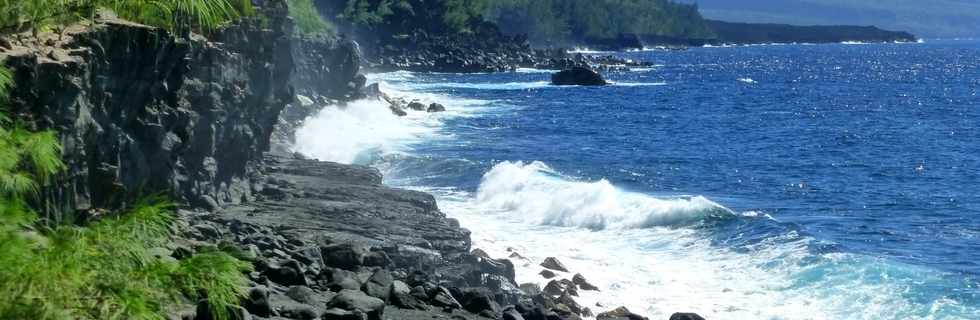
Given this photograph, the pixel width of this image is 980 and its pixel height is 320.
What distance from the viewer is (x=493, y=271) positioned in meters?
20.9

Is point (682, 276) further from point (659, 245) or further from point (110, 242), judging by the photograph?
point (110, 242)

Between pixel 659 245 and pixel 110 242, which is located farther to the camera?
pixel 659 245

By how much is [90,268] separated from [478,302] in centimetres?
860

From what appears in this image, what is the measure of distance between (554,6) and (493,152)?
486 ft

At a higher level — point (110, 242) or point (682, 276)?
point (110, 242)

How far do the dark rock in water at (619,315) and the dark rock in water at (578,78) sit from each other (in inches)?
2798

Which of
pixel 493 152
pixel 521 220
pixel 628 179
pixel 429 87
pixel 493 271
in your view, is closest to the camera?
pixel 493 271

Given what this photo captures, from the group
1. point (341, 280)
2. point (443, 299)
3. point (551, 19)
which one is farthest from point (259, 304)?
point (551, 19)

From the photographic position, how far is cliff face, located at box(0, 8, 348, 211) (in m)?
14.9

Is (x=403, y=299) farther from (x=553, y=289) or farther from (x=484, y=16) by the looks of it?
(x=484, y=16)

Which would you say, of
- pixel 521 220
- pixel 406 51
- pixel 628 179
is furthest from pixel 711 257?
pixel 406 51

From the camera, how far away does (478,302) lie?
686 inches

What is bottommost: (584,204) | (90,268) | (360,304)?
(584,204)

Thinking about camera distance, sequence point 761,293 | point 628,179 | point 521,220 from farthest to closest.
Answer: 1. point 628,179
2. point 521,220
3. point 761,293
